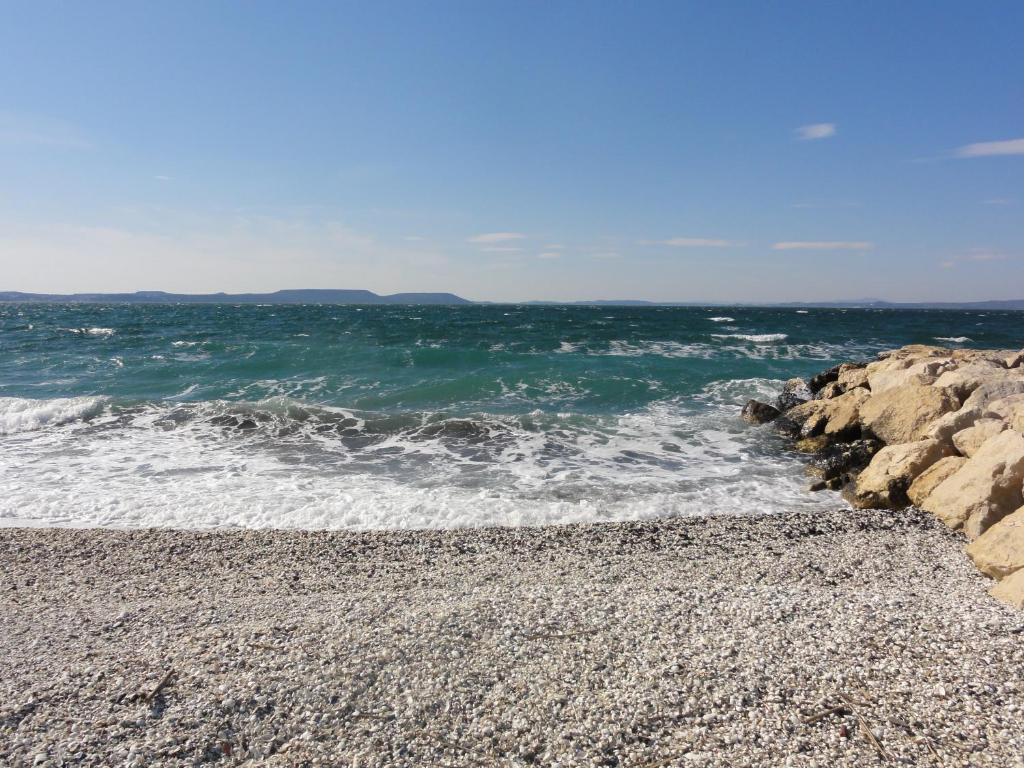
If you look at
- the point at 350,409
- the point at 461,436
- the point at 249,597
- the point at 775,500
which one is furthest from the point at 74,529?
the point at 775,500

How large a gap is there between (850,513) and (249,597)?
24.9 feet

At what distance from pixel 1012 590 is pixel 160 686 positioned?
6.83m

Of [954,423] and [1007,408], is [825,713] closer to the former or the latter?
[954,423]

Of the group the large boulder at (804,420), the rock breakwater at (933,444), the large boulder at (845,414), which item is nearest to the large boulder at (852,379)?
the rock breakwater at (933,444)

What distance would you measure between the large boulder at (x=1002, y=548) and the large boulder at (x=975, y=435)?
7.34 ft

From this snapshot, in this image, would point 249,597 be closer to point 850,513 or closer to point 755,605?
point 755,605

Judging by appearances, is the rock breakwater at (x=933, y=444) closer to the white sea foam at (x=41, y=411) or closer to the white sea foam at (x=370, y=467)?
the white sea foam at (x=370, y=467)

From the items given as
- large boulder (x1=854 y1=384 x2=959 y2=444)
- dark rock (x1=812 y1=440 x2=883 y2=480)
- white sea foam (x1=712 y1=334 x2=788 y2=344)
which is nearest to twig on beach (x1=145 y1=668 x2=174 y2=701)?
dark rock (x1=812 y1=440 x2=883 y2=480)

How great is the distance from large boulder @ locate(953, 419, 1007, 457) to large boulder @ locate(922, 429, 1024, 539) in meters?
0.80

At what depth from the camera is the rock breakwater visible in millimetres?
6199

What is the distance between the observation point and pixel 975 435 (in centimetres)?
790

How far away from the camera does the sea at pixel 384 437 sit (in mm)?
8312

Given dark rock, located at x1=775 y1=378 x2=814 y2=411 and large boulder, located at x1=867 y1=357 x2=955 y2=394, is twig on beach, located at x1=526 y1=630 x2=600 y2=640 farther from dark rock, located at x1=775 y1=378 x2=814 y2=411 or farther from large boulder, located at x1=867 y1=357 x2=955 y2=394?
dark rock, located at x1=775 y1=378 x2=814 y2=411

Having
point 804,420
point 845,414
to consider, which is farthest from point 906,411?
point 804,420
